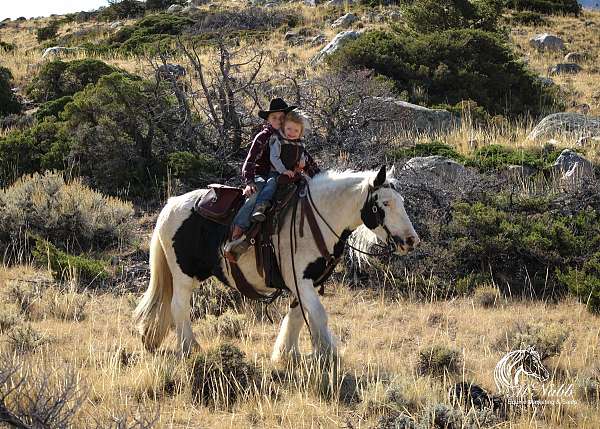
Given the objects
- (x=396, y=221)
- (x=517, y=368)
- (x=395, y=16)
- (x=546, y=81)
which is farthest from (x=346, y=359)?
(x=395, y=16)

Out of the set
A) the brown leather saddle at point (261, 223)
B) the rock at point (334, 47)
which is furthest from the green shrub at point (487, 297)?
the rock at point (334, 47)

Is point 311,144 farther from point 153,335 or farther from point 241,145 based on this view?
point 153,335

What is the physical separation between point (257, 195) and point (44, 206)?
5870 mm

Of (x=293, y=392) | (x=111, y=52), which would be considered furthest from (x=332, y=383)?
(x=111, y=52)

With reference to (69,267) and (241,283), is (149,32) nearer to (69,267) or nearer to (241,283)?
(69,267)

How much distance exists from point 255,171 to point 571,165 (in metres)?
7.36

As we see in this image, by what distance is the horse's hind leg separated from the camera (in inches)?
227

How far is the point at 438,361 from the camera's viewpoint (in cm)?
563

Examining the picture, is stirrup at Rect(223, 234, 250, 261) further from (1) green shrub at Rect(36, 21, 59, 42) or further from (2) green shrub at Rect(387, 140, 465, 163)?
(1) green shrub at Rect(36, 21, 59, 42)

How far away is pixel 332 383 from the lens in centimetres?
497

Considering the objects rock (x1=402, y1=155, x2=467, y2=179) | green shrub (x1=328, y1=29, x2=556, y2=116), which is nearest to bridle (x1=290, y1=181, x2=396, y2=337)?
rock (x1=402, y1=155, x2=467, y2=179)

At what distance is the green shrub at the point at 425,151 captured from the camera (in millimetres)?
11438

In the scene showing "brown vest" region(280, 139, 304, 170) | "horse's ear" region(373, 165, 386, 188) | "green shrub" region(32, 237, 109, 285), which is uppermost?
"brown vest" region(280, 139, 304, 170)

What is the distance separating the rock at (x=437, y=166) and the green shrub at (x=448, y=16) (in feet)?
44.5
